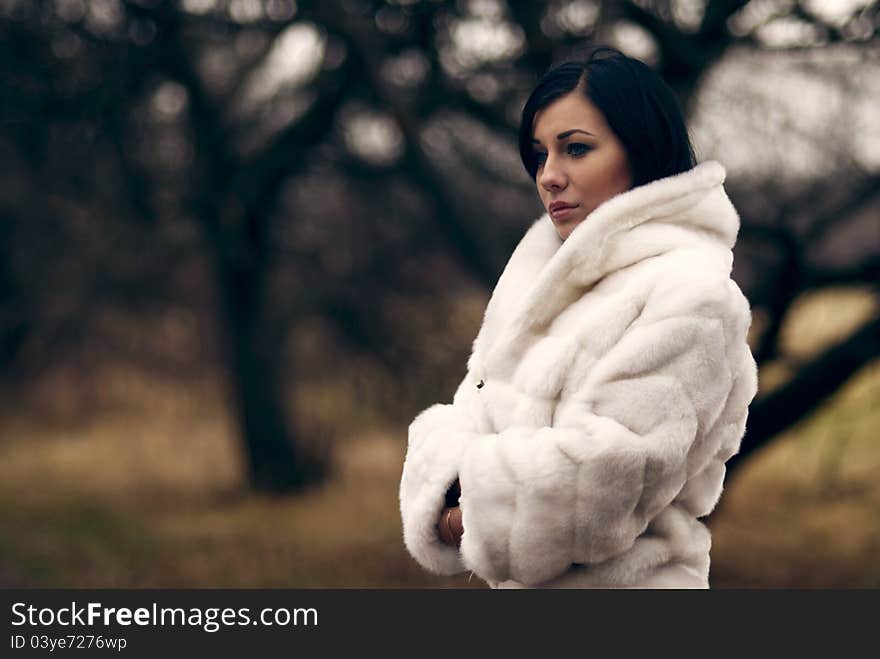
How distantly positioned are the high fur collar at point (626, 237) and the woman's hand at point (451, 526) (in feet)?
0.88

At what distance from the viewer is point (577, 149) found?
1.97 m

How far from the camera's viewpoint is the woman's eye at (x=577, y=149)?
1965 mm

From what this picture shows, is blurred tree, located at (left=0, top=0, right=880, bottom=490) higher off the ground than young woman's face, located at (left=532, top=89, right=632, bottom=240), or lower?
higher

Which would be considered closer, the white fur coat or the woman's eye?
the white fur coat

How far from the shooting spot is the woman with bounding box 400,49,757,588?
69.3 inches

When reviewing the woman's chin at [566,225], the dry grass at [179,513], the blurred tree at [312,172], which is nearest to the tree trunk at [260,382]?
the blurred tree at [312,172]

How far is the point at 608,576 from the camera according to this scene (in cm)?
187

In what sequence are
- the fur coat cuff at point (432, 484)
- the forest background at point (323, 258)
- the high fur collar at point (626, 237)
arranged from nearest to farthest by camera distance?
the high fur collar at point (626, 237) → the fur coat cuff at point (432, 484) → the forest background at point (323, 258)

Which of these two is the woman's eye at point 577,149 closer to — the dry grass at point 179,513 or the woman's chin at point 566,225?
the woman's chin at point 566,225

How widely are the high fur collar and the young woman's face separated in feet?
0.20

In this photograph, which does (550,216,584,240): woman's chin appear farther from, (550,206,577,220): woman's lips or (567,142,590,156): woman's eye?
(567,142,590,156): woman's eye

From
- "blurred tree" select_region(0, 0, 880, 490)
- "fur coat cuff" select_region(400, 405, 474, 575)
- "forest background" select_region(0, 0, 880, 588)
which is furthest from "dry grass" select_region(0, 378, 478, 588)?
"fur coat cuff" select_region(400, 405, 474, 575)

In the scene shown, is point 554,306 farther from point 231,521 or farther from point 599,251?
point 231,521

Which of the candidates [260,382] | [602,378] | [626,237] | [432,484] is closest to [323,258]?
[260,382]
